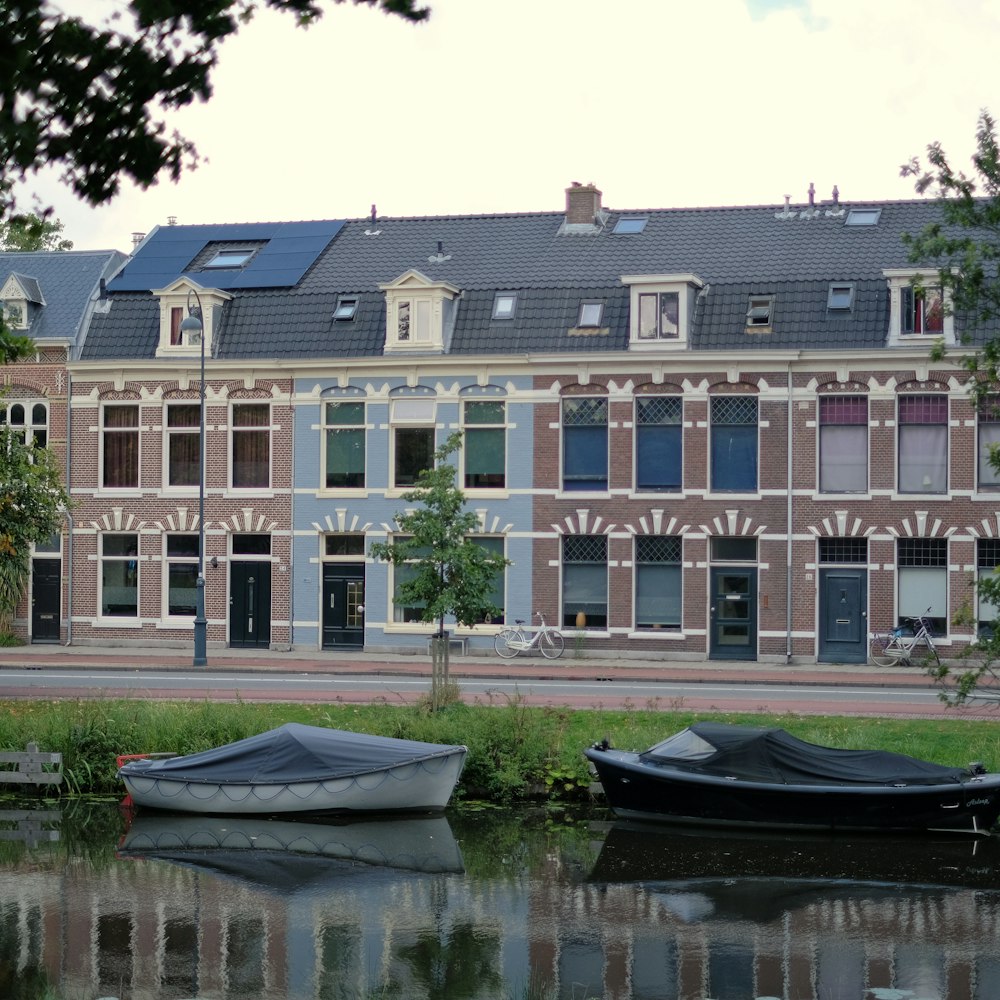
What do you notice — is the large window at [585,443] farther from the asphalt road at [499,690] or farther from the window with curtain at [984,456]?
the window with curtain at [984,456]

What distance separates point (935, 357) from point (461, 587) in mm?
13516

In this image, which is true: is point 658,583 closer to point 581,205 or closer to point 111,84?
point 581,205

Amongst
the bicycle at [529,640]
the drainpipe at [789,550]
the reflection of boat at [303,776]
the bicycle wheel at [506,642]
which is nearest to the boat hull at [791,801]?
the reflection of boat at [303,776]

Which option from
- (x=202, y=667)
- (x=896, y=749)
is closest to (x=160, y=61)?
(x=896, y=749)

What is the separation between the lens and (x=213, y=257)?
146 ft

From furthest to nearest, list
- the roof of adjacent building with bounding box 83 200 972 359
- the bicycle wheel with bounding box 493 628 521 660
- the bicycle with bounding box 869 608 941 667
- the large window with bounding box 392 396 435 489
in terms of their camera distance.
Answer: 1. the large window with bounding box 392 396 435 489
2. the bicycle wheel with bounding box 493 628 521 660
3. the roof of adjacent building with bounding box 83 200 972 359
4. the bicycle with bounding box 869 608 941 667

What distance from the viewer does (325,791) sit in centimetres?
2059

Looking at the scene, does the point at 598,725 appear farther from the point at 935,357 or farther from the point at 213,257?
the point at 213,257

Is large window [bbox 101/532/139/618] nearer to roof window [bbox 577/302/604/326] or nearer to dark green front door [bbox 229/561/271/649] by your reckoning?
dark green front door [bbox 229/561/271/649]

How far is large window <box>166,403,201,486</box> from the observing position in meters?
41.3

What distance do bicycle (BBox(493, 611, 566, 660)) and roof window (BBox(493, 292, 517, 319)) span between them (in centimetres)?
783

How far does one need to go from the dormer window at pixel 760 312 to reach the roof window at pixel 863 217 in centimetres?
449

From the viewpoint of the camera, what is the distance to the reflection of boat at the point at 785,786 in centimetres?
1939

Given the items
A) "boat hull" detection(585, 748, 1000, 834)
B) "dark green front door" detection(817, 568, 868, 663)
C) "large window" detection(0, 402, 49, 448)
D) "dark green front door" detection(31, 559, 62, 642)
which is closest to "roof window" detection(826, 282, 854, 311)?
"dark green front door" detection(817, 568, 868, 663)
